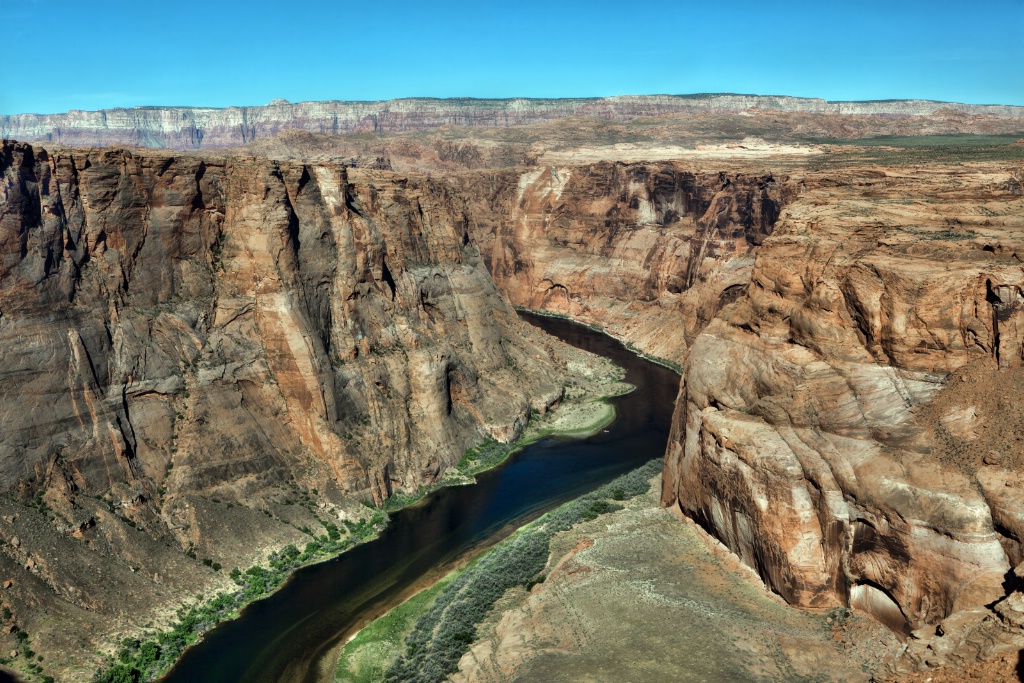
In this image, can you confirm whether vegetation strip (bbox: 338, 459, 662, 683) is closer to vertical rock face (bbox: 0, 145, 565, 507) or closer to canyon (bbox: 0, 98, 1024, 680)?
canyon (bbox: 0, 98, 1024, 680)

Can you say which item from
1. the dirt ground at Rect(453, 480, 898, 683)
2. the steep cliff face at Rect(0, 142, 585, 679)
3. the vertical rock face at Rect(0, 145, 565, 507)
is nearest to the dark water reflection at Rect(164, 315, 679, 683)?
the steep cliff face at Rect(0, 142, 585, 679)

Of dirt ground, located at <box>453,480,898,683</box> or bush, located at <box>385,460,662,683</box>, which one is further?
bush, located at <box>385,460,662,683</box>

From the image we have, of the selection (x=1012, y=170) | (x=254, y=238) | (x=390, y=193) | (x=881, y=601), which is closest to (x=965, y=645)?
(x=881, y=601)

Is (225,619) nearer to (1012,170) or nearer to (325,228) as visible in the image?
(325,228)

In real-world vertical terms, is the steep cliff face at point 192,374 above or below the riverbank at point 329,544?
above

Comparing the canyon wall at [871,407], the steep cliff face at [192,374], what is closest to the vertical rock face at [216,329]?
the steep cliff face at [192,374]

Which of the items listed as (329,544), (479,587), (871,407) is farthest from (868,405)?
(329,544)

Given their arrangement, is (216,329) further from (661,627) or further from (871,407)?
(871,407)

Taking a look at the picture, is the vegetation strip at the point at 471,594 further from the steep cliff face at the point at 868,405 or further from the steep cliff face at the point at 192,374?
the steep cliff face at the point at 192,374
